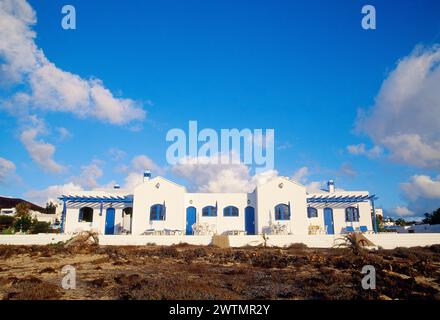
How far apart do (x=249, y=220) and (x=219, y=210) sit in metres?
2.41

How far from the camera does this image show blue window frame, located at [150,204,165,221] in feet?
74.7

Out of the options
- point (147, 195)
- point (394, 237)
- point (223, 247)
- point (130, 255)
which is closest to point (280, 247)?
point (223, 247)

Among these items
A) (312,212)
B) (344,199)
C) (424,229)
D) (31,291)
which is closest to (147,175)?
(312,212)

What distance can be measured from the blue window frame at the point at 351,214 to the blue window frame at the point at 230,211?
29.0ft

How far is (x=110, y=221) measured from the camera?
24.5 m

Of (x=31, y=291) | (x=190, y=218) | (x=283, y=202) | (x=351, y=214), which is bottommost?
(x=31, y=291)

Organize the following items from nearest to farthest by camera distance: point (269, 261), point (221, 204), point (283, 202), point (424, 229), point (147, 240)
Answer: point (269, 261)
point (147, 240)
point (283, 202)
point (221, 204)
point (424, 229)

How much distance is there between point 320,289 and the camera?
8570 mm

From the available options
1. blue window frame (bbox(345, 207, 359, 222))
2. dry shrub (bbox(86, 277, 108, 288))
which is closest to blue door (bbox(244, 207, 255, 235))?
blue window frame (bbox(345, 207, 359, 222))

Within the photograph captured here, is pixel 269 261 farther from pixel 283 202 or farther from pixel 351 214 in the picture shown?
pixel 351 214
